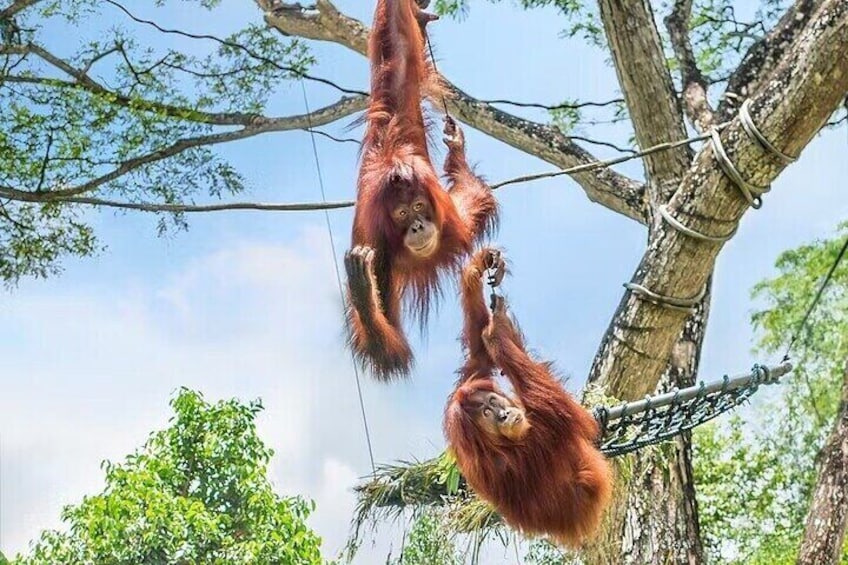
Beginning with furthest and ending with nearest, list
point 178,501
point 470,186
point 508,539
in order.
Answer: 1. point 178,501
2. point 508,539
3. point 470,186

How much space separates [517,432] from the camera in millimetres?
2207

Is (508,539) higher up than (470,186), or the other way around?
(470,186)

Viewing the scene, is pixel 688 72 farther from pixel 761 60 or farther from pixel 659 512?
pixel 659 512

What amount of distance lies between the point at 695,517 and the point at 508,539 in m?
1.04

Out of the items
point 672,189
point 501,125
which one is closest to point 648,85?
point 672,189

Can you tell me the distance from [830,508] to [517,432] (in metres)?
2.51

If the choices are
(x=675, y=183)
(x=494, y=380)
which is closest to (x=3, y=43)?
(x=675, y=183)

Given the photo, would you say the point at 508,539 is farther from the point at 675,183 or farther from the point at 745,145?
the point at 675,183

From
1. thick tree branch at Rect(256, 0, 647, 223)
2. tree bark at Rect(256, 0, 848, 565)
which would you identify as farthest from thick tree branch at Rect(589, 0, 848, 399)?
thick tree branch at Rect(256, 0, 647, 223)

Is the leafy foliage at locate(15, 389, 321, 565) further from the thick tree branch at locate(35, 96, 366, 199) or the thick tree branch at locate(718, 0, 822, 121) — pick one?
the thick tree branch at locate(718, 0, 822, 121)

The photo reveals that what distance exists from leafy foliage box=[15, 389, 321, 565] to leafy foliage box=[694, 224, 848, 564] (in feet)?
9.24

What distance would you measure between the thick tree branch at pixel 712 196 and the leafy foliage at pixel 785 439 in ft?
14.1

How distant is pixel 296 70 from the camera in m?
5.85

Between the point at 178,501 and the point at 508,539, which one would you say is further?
the point at 178,501
